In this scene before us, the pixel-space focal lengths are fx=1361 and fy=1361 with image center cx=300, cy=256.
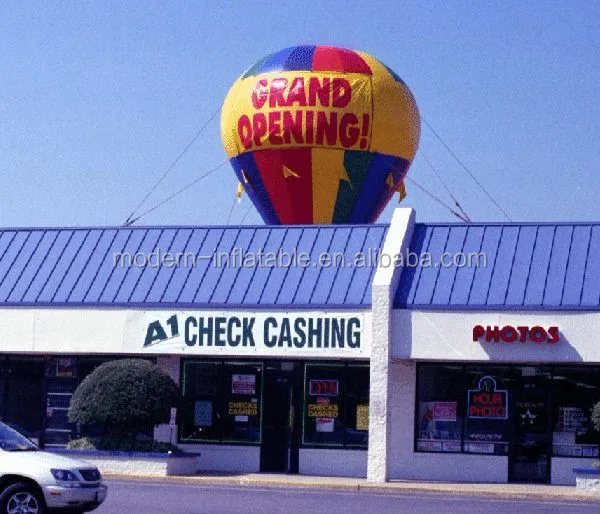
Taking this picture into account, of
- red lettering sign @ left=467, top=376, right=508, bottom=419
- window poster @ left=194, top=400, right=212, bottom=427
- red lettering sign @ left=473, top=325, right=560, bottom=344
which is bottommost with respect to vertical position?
window poster @ left=194, top=400, right=212, bottom=427

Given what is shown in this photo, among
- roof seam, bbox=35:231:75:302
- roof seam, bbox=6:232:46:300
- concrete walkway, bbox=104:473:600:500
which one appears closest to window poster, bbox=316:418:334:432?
concrete walkway, bbox=104:473:600:500

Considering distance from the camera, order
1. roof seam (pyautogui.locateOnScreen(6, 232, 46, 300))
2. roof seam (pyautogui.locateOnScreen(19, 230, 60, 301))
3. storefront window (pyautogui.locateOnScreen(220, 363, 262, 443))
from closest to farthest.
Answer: storefront window (pyautogui.locateOnScreen(220, 363, 262, 443)), roof seam (pyautogui.locateOnScreen(19, 230, 60, 301)), roof seam (pyautogui.locateOnScreen(6, 232, 46, 300))

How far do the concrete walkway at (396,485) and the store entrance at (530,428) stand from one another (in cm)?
86

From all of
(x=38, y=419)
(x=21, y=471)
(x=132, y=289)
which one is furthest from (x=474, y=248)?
(x=21, y=471)

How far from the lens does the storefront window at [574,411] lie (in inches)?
1238

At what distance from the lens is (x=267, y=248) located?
35281 millimetres

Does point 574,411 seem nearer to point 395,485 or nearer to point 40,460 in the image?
point 395,485

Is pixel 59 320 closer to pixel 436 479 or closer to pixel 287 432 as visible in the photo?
pixel 287 432

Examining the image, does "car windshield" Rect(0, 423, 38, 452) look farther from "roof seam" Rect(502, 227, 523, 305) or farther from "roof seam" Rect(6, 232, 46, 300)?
"roof seam" Rect(6, 232, 46, 300)

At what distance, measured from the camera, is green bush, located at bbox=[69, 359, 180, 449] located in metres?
31.3

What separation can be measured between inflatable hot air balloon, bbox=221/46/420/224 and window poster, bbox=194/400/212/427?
401 inches

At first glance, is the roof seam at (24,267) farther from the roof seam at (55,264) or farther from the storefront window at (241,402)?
the storefront window at (241,402)

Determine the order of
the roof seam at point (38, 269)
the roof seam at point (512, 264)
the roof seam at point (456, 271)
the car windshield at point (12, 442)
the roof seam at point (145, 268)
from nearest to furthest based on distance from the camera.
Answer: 1. the car windshield at point (12, 442)
2. the roof seam at point (512, 264)
3. the roof seam at point (456, 271)
4. the roof seam at point (145, 268)
5. the roof seam at point (38, 269)

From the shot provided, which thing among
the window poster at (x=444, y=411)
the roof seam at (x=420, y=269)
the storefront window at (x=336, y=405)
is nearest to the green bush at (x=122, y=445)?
the storefront window at (x=336, y=405)
